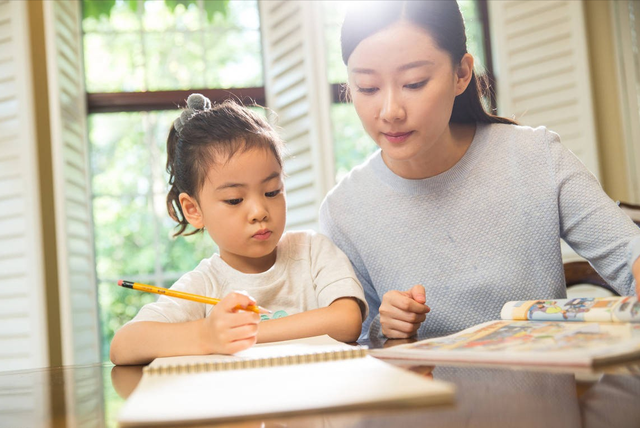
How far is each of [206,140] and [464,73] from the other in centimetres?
58

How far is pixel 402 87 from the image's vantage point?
1.25m

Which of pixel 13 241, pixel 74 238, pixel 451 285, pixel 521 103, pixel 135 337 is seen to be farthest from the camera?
pixel 521 103

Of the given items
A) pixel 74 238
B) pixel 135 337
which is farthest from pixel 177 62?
pixel 135 337

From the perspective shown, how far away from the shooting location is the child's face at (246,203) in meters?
1.18

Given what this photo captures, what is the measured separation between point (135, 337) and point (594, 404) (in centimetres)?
73

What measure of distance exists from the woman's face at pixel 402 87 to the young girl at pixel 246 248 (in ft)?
0.70

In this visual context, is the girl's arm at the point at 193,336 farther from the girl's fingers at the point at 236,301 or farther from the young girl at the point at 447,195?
the young girl at the point at 447,195

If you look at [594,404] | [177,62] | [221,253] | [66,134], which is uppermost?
[177,62]

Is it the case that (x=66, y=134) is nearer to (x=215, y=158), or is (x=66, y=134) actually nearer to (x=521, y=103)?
(x=215, y=158)

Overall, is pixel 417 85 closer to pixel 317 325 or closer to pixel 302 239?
pixel 302 239

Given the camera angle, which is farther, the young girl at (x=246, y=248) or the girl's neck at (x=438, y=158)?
the girl's neck at (x=438, y=158)

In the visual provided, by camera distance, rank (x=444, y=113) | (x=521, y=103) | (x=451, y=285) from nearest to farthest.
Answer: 1. (x=444, y=113)
2. (x=451, y=285)
3. (x=521, y=103)

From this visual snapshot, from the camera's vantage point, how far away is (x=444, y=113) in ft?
4.28

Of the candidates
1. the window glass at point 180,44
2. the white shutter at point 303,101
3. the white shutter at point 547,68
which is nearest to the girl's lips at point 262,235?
the white shutter at point 303,101
